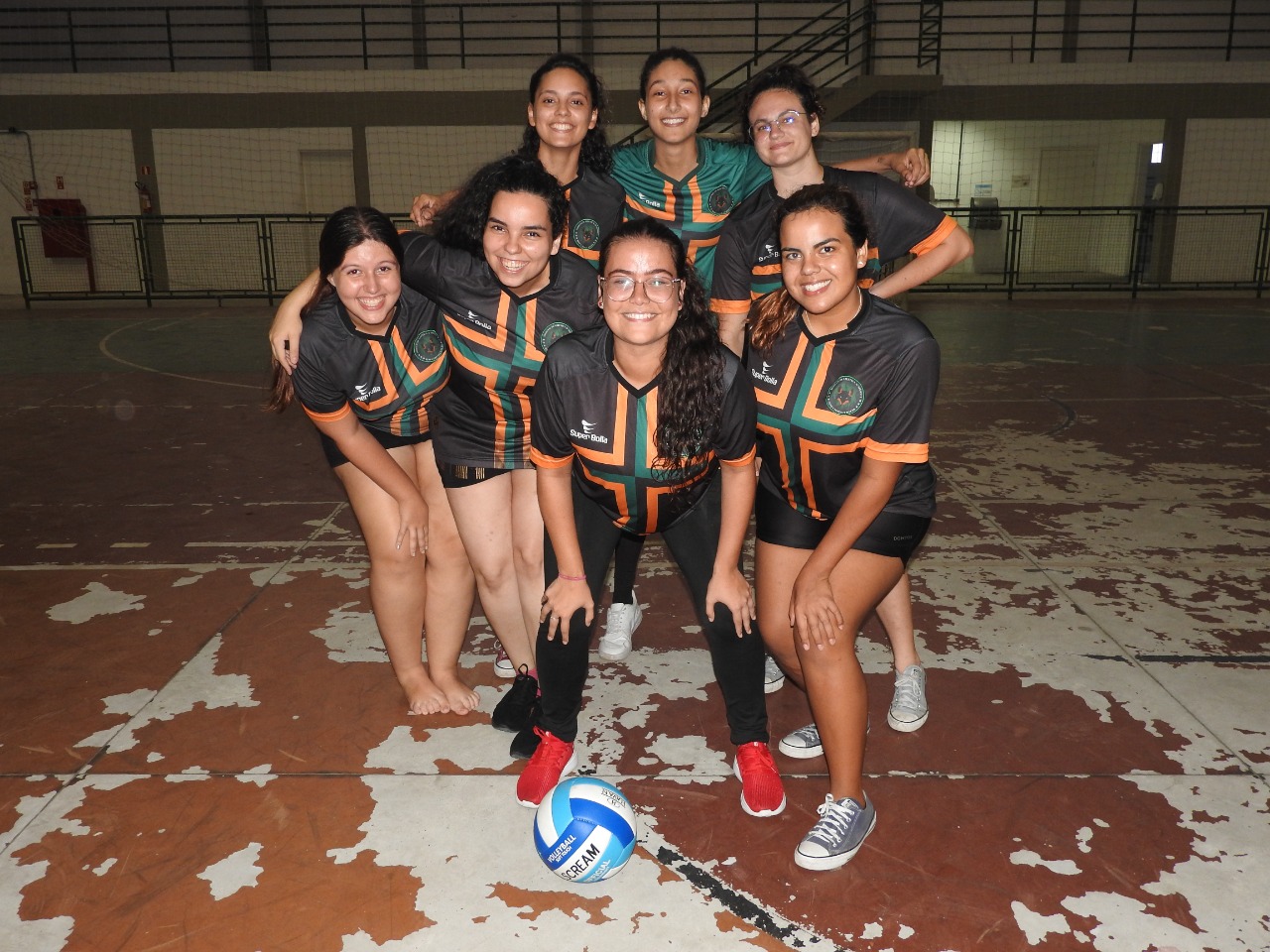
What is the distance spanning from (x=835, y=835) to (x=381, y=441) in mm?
1846

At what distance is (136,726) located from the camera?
3.21 metres

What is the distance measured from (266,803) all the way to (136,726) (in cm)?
71

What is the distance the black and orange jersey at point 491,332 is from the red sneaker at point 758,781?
43.9 inches

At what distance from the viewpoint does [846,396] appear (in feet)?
8.82

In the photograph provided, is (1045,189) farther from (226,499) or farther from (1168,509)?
(226,499)

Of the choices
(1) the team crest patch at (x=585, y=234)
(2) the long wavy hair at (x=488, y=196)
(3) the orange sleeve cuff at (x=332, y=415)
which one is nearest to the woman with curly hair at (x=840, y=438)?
(2) the long wavy hair at (x=488, y=196)

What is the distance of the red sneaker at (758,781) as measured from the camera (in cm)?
275

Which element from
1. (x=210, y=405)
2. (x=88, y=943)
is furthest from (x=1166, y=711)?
(x=210, y=405)

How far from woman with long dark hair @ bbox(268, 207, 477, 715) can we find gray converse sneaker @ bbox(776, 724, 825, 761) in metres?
1.05

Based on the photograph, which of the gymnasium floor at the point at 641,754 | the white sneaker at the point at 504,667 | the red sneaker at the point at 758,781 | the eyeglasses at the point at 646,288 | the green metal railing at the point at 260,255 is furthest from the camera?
the green metal railing at the point at 260,255

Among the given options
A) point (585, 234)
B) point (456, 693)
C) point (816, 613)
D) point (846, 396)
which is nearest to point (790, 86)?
point (585, 234)

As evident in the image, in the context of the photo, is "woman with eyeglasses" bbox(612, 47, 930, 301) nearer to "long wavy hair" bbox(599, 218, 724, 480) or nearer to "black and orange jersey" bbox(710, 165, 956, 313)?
"black and orange jersey" bbox(710, 165, 956, 313)

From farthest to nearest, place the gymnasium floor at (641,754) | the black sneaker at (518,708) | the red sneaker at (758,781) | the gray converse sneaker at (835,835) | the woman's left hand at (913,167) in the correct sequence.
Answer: the woman's left hand at (913,167) < the black sneaker at (518,708) < the red sneaker at (758,781) < the gray converse sneaker at (835,835) < the gymnasium floor at (641,754)

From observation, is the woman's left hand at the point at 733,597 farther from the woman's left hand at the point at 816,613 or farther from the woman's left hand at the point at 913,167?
the woman's left hand at the point at 913,167
